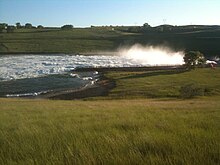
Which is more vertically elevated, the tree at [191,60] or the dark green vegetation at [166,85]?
the tree at [191,60]

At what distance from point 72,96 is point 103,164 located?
46.2m

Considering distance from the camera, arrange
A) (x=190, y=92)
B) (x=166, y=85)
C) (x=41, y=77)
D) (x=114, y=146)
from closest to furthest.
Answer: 1. (x=114, y=146)
2. (x=190, y=92)
3. (x=166, y=85)
4. (x=41, y=77)

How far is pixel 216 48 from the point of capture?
124062mm

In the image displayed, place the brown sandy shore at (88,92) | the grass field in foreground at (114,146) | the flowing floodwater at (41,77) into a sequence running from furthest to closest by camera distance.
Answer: the flowing floodwater at (41,77) → the brown sandy shore at (88,92) → the grass field in foreground at (114,146)

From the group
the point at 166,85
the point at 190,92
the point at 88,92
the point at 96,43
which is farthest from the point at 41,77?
the point at 96,43

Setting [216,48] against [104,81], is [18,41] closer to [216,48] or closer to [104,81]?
[216,48]

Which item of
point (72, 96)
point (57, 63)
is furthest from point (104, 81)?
point (57, 63)

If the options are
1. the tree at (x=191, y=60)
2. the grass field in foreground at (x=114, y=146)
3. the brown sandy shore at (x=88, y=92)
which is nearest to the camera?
the grass field in foreground at (x=114, y=146)

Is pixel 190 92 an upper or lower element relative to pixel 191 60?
lower

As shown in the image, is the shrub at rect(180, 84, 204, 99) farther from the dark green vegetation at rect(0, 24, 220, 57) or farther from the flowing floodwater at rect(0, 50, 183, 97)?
the dark green vegetation at rect(0, 24, 220, 57)

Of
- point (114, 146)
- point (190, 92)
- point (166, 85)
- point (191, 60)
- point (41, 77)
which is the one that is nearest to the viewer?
point (114, 146)

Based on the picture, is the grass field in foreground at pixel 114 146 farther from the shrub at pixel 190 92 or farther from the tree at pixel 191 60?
the tree at pixel 191 60

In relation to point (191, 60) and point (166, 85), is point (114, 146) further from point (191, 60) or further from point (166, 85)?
point (191, 60)

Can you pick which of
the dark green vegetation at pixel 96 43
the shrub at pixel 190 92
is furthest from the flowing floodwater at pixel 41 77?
the dark green vegetation at pixel 96 43
